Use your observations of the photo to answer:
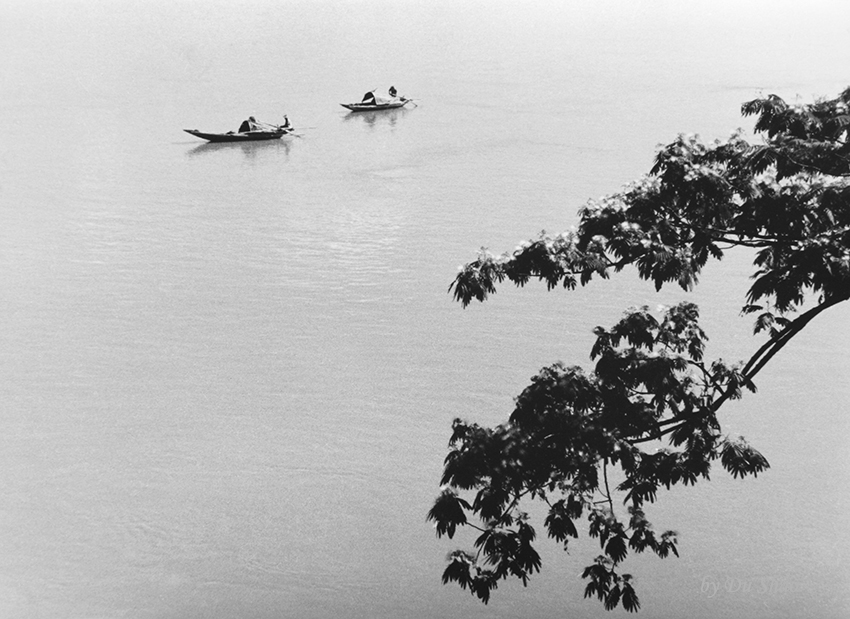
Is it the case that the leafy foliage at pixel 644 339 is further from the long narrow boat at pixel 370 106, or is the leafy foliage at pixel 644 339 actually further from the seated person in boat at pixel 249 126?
the long narrow boat at pixel 370 106

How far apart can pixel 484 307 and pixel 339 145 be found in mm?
8584

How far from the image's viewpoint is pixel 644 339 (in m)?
5.07

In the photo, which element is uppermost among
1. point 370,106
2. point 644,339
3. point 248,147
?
point 370,106

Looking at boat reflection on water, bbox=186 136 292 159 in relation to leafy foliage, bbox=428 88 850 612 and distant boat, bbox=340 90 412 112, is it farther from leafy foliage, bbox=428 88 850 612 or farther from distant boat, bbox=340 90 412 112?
leafy foliage, bbox=428 88 850 612

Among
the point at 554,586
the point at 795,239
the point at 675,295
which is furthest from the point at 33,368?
the point at 795,239

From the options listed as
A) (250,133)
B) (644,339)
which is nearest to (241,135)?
(250,133)

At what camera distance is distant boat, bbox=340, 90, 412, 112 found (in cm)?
2156

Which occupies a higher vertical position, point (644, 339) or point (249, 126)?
point (249, 126)

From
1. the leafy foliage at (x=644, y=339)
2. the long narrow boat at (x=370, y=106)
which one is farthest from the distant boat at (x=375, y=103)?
the leafy foliage at (x=644, y=339)

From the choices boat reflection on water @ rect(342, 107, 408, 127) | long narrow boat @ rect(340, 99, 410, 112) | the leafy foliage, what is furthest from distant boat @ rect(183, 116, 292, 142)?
the leafy foliage

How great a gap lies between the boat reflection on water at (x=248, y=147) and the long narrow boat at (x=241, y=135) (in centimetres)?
7

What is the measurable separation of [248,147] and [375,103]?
3.54 m

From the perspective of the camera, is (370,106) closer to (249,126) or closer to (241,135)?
(249,126)

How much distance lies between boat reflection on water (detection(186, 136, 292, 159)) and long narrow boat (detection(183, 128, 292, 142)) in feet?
0.24
